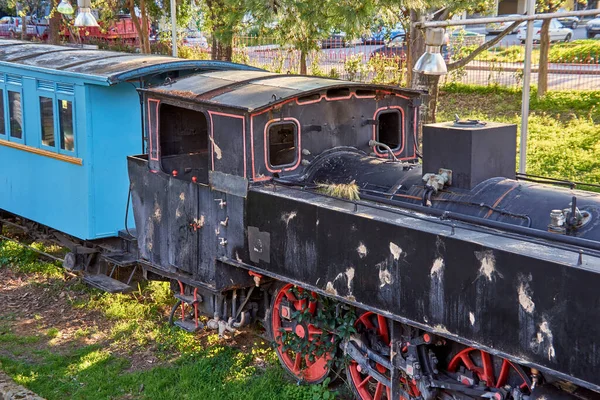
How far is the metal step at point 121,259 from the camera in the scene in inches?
356

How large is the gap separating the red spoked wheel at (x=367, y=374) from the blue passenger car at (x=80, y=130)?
4.16 meters

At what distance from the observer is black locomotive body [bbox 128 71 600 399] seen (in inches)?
190

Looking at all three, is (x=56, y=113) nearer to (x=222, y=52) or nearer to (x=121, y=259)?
(x=121, y=259)

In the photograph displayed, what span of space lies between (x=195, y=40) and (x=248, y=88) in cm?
2628

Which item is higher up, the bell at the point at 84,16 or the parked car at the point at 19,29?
the parked car at the point at 19,29

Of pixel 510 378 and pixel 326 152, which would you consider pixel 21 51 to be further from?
pixel 510 378

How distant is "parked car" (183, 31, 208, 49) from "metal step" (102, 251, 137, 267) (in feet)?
66.7

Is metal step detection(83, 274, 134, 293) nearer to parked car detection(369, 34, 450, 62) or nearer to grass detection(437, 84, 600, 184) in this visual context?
grass detection(437, 84, 600, 184)

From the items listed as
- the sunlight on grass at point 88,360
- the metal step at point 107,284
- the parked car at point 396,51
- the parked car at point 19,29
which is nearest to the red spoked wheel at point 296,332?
the sunlight on grass at point 88,360

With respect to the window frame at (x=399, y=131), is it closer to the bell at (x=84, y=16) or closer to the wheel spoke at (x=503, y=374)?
the wheel spoke at (x=503, y=374)

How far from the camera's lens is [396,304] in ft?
18.5

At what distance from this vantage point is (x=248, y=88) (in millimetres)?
7289

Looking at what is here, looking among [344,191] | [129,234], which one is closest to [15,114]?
[129,234]

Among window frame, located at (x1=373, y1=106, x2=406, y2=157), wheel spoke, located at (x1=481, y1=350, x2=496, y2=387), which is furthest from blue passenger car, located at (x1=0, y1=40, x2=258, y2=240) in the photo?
wheel spoke, located at (x1=481, y1=350, x2=496, y2=387)
